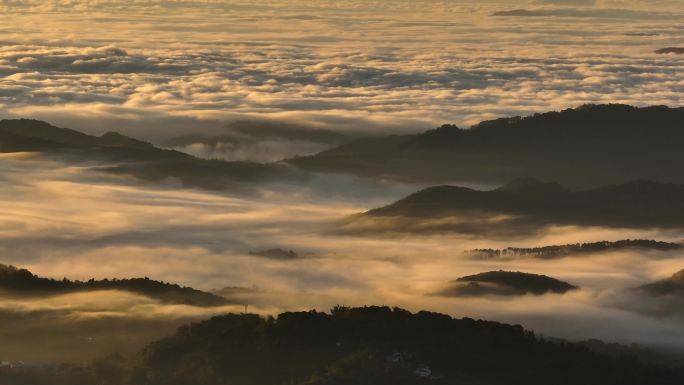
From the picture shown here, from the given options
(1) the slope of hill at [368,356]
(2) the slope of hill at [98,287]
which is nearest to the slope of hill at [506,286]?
(2) the slope of hill at [98,287]

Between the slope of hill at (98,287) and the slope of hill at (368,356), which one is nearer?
the slope of hill at (368,356)

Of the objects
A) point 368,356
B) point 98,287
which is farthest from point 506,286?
point 368,356

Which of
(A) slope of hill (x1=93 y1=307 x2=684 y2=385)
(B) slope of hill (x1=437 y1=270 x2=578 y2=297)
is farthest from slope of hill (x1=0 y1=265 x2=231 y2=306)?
(A) slope of hill (x1=93 y1=307 x2=684 y2=385)

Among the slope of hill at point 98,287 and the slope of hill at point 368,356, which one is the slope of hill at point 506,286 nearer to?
the slope of hill at point 98,287

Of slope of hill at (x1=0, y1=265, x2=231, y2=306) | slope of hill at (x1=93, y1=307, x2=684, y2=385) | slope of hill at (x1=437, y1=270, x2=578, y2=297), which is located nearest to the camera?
slope of hill at (x1=93, y1=307, x2=684, y2=385)

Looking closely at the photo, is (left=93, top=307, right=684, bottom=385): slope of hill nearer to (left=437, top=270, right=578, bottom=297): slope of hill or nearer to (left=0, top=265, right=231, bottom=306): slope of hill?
(left=0, top=265, right=231, bottom=306): slope of hill

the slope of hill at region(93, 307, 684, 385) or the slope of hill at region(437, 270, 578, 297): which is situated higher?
the slope of hill at region(437, 270, 578, 297)
